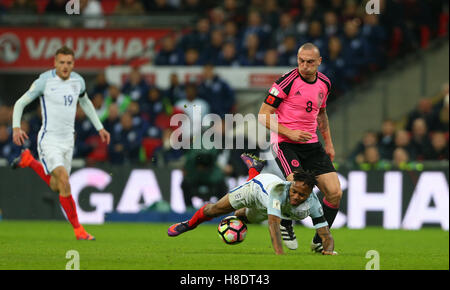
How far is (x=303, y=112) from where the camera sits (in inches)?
414

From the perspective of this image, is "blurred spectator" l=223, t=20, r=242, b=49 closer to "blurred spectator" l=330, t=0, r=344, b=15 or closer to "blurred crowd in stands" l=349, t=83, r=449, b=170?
"blurred spectator" l=330, t=0, r=344, b=15

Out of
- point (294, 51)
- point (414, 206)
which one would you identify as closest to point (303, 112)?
point (414, 206)

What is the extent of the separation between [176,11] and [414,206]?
9.64 metres

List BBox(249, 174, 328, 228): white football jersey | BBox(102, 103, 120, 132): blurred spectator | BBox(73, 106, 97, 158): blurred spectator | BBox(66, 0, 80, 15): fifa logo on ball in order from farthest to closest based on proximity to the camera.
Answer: BBox(66, 0, 80, 15): fifa logo on ball, BBox(73, 106, 97, 158): blurred spectator, BBox(102, 103, 120, 132): blurred spectator, BBox(249, 174, 328, 228): white football jersey

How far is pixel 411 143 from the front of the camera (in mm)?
17312

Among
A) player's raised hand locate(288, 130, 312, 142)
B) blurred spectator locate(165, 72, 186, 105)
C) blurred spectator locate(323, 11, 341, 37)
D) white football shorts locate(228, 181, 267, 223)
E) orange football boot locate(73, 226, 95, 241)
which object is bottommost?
orange football boot locate(73, 226, 95, 241)

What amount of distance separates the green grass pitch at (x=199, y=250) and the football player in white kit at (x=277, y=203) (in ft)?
0.93

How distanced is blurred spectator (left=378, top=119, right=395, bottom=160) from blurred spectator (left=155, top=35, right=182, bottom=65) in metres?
5.83

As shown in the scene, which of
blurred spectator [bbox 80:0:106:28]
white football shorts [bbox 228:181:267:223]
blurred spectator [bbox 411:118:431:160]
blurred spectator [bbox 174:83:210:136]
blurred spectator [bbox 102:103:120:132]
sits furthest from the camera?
blurred spectator [bbox 80:0:106:28]

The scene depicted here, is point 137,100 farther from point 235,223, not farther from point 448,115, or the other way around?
point 235,223

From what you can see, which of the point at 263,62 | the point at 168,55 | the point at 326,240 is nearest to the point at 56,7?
the point at 168,55

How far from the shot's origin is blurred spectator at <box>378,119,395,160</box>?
1745 cm

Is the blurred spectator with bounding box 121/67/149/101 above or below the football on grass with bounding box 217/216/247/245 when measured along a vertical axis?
above

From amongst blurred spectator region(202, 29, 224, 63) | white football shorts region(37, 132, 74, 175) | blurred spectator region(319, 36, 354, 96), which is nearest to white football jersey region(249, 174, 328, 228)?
white football shorts region(37, 132, 74, 175)
